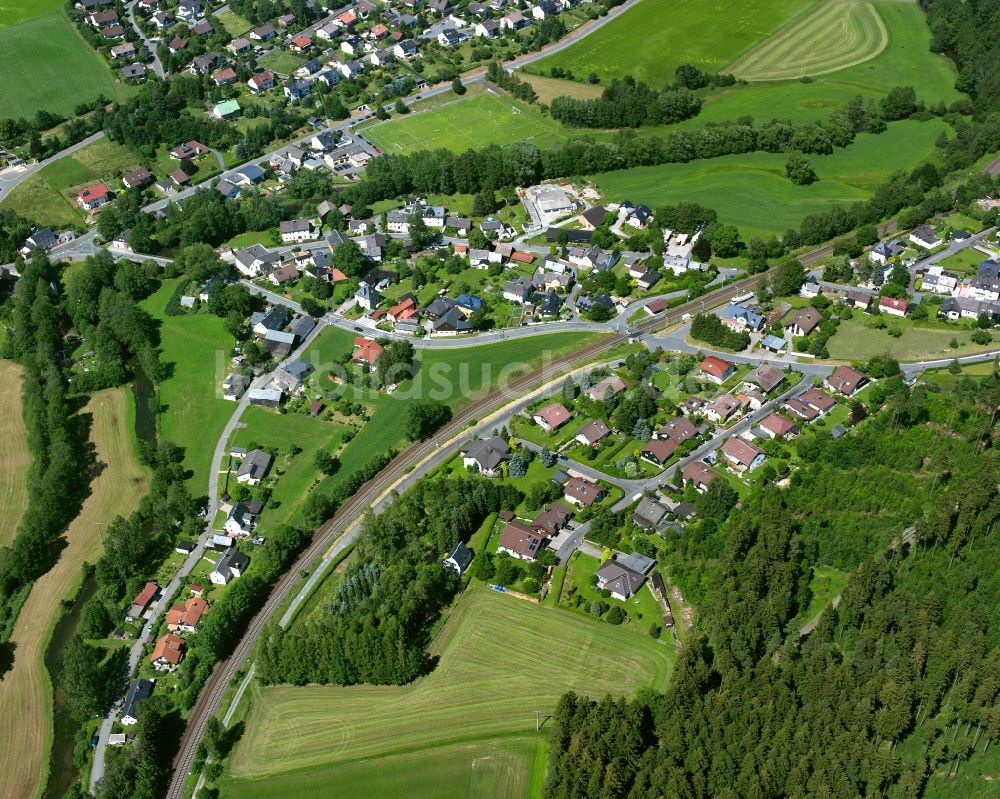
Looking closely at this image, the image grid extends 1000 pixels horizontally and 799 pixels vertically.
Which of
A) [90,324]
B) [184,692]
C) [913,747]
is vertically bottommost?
[913,747]

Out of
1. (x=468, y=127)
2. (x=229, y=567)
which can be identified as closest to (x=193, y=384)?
(x=229, y=567)

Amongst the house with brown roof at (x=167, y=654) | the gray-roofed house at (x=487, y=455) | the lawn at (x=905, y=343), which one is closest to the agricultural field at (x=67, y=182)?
the gray-roofed house at (x=487, y=455)

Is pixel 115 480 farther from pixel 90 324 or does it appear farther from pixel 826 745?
pixel 826 745

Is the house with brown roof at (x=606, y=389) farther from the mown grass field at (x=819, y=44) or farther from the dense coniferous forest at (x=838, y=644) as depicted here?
the mown grass field at (x=819, y=44)

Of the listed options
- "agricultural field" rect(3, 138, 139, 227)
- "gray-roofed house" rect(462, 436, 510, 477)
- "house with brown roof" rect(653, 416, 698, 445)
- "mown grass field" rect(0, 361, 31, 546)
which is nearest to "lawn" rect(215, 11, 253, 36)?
"agricultural field" rect(3, 138, 139, 227)

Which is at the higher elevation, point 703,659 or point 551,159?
point 551,159

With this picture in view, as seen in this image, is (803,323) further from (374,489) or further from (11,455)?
(11,455)

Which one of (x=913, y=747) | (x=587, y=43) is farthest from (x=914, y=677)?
(x=587, y=43)
